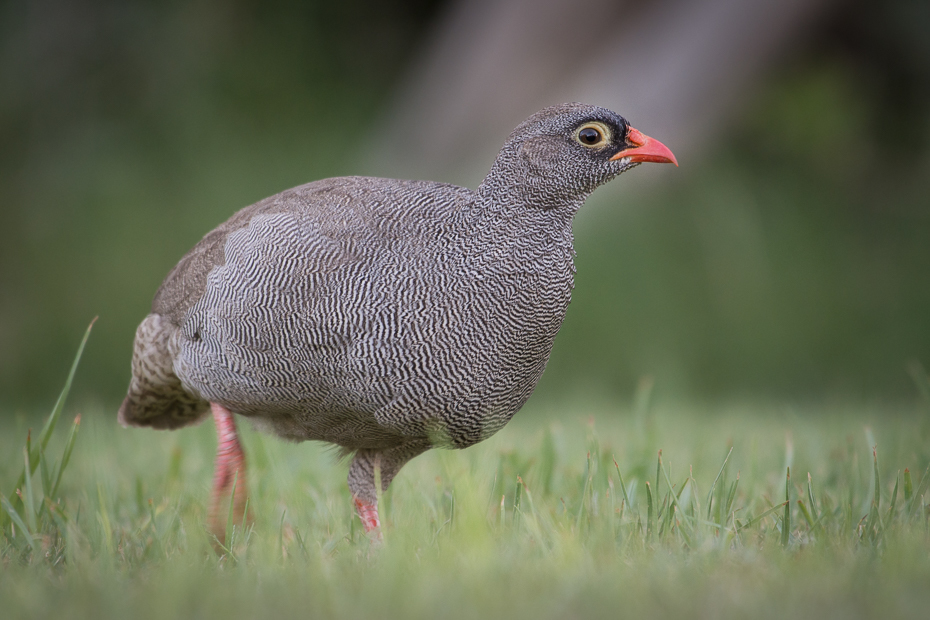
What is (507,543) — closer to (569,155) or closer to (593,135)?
(569,155)

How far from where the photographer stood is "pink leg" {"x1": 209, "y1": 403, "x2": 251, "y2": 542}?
3.41 metres

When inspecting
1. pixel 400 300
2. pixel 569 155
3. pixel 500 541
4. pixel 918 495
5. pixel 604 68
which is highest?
pixel 604 68

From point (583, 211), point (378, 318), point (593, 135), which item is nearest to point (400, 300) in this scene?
point (378, 318)

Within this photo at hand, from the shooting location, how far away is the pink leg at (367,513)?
11.9 feet

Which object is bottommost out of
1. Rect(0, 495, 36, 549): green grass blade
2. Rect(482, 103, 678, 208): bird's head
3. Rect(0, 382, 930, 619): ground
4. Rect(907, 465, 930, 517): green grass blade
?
Rect(0, 495, 36, 549): green grass blade

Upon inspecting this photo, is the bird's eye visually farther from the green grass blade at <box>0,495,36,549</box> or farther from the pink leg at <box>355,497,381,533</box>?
the green grass blade at <box>0,495,36,549</box>

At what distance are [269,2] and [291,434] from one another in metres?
8.78

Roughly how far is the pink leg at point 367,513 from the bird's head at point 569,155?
1425mm

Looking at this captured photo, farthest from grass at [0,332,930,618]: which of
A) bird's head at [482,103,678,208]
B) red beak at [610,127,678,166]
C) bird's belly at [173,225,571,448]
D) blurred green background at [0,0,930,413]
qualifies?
blurred green background at [0,0,930,413]

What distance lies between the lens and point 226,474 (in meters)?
3.58

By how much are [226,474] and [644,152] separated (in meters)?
2.11

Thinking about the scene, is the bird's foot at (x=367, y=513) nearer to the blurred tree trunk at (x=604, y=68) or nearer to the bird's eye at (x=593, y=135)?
the bird's eye at (x=593, y=135)

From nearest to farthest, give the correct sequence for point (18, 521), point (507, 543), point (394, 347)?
point (507, 543) → point (18, 521) → point (394, 347)

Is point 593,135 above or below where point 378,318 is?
above
